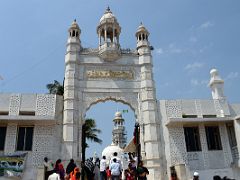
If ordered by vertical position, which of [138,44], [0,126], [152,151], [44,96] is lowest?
[152,151]

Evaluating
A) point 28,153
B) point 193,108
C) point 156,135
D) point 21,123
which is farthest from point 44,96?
point 193,108

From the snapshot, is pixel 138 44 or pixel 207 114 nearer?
pixel 207 114

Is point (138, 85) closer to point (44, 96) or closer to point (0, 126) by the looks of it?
point (44, 96)

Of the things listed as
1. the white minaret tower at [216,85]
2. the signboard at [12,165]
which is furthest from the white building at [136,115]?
the signboard at [12,165]

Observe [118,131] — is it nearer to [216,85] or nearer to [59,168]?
A: [216,85]

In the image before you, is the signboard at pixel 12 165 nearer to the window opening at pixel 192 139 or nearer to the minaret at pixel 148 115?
the minaret at pixel 148 115

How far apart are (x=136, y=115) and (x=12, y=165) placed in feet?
26.8

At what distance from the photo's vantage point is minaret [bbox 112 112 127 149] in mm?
47344

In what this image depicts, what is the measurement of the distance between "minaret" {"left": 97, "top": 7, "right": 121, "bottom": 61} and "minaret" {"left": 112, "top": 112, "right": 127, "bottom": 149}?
27057 mm

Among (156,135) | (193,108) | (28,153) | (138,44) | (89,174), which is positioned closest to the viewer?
(89,174)

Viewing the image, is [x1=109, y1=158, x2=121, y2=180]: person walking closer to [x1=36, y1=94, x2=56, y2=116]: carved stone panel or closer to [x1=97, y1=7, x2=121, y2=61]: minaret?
[x1=36, y1=94, x2=56, y2=116]: carved stone panel

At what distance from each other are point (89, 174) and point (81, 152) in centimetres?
463

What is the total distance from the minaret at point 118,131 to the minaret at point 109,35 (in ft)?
88.8

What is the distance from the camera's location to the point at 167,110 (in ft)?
61.0
